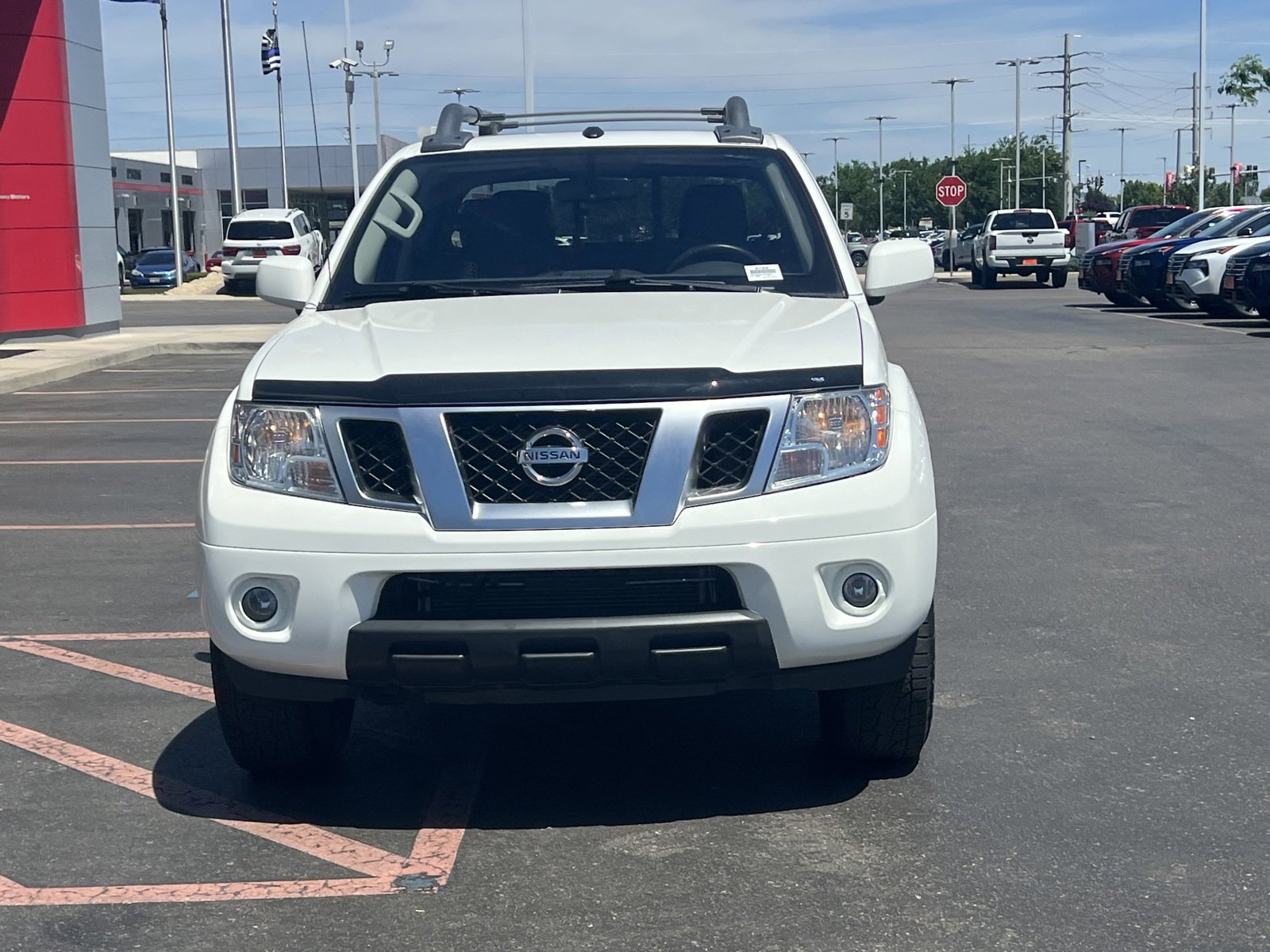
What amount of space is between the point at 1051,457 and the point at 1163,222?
95.6 ft

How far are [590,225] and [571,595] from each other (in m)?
1.85

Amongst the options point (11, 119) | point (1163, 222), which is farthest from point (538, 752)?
point (1163, 222)

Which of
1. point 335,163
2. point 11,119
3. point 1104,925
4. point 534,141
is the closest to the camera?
point 1104,925

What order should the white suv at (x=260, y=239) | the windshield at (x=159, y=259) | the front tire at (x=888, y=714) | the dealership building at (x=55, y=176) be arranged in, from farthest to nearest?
the windshield at (x=159, y=259) < the white suv at (x=260, y=239) < the dealership building at (x=55, y=176) < the front tire at (x=888, y=714)

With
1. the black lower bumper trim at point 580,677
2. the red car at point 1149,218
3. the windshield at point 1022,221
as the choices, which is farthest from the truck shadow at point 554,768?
the windshield at point 1022,221

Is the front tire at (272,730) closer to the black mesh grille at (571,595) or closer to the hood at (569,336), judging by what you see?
the black mesh grille at (571,595)

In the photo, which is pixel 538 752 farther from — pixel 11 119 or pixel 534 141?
pixel 11 119

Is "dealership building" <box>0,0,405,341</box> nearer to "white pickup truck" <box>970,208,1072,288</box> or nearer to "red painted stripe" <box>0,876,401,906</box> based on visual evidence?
"red painted stripe" <box>0,876,401,906</box>

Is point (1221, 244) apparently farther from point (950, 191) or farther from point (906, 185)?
point (906, 185)

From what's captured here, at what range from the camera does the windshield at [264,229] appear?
3641 centimetres

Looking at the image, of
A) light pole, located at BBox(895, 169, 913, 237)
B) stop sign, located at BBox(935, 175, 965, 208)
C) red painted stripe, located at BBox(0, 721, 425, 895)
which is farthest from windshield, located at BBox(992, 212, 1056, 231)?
light pole, located at BBox(895, 169, 913, 237)

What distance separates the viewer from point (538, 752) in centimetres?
487

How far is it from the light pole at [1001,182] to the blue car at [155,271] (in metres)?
79.1

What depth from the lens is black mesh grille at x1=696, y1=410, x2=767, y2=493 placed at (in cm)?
393
